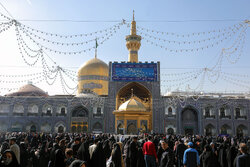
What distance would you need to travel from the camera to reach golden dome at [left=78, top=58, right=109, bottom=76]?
121 feet

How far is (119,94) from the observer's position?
2928cm

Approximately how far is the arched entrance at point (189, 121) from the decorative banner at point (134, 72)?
21.5ft

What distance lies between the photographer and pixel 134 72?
93.1 ft

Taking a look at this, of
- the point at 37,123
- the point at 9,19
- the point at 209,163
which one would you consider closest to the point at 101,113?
the point at 37,123

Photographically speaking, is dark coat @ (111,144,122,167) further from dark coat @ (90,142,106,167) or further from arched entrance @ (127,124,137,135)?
arched entrance @ (127,124,137,135)

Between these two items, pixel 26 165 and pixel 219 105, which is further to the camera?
pixel 219 105

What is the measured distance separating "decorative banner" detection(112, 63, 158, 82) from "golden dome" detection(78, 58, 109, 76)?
873 cm

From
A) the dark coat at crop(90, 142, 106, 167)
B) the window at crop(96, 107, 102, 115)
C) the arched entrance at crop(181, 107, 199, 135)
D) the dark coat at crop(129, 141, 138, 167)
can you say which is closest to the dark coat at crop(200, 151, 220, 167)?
the dark coat at crop(129, 141, 138, 167)

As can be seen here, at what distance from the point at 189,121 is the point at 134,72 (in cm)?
982

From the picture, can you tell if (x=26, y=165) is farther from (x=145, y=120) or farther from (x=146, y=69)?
(x=146, y=69)

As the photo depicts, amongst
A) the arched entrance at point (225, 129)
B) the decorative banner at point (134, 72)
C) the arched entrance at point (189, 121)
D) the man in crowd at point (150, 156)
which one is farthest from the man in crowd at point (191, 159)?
the arched entrance at point (225, 129)

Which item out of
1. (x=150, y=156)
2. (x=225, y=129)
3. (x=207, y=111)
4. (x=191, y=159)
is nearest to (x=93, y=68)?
(x=207, y=111)

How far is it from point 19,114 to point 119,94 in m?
13.5

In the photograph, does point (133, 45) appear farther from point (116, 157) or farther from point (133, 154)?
point (116, 157)
